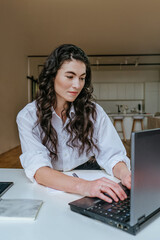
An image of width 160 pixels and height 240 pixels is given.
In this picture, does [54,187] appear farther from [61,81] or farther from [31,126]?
[61,81]

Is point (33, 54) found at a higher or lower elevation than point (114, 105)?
higher

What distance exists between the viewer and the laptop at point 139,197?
49cm

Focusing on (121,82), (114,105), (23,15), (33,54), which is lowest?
(114,105)

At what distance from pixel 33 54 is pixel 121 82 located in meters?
4.67

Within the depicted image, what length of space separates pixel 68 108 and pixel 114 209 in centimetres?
82

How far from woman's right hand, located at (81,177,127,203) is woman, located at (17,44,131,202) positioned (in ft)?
0.80

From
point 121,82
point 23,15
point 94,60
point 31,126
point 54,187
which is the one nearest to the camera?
point 54,187

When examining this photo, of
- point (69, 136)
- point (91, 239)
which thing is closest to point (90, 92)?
point (69, 136)

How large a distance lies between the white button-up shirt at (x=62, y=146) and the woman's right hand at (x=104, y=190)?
0.30 metres

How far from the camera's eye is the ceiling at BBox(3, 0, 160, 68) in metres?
4.51

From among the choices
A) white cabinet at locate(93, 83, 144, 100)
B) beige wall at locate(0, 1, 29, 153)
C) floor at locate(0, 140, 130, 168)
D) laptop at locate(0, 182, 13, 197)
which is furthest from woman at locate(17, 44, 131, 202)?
white cabinet at locate(93, 83, 144, 100)

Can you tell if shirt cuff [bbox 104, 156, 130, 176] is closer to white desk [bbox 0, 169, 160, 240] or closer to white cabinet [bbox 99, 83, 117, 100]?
white desk [bbox 0, 169, 160, 240]

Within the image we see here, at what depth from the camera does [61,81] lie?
1.18 m

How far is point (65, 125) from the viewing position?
132cm
